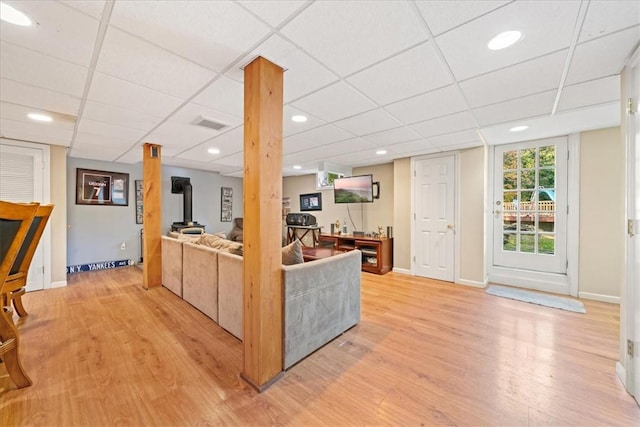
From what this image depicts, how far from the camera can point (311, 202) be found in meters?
6.59

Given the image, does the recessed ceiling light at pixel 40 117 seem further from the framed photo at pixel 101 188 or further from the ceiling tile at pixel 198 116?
the framed photo at pixel 101 188

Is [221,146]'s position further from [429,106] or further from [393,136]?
[429,106]

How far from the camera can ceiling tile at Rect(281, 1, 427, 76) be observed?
1.22 metres

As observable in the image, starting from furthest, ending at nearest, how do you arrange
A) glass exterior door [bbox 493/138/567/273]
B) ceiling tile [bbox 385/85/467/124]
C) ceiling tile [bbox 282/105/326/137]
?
glass exterior door [bbox 493/138/567/273] < ceiling tile [bbox 282/105/326/137] < ceiling tile [bbox 385/85/467/124]

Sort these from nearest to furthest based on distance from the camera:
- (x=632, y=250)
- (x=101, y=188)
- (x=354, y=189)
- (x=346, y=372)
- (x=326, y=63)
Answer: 1. (x=632, y=250)
2. (x=326, y=63)
3. (x=346, y=372)
4. (x=101, y=188)
5. (x=354, y=189)

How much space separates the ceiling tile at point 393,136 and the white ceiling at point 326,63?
0.25ft

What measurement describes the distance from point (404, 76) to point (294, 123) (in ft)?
4.44

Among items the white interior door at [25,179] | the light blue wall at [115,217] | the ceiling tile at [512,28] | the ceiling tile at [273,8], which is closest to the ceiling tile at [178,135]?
the white interior door at [25,179]

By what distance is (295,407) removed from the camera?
148 centimetres

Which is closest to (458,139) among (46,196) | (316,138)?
(316,138)

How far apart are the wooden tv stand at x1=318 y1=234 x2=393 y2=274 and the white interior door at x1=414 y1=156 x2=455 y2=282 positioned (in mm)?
546

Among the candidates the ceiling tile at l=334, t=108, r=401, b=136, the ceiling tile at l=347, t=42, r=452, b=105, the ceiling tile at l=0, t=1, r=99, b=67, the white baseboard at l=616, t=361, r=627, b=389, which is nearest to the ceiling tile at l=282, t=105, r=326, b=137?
the ceiling tile at l=334, t=108, r=401, b=136

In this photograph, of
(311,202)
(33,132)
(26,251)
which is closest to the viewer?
(26,251)

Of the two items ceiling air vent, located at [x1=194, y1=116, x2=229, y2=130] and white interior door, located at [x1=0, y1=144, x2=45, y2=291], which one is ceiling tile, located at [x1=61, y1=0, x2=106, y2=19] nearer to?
ceiling air vent, located at [x1=194, y1=116, x2=229, y2=130]
